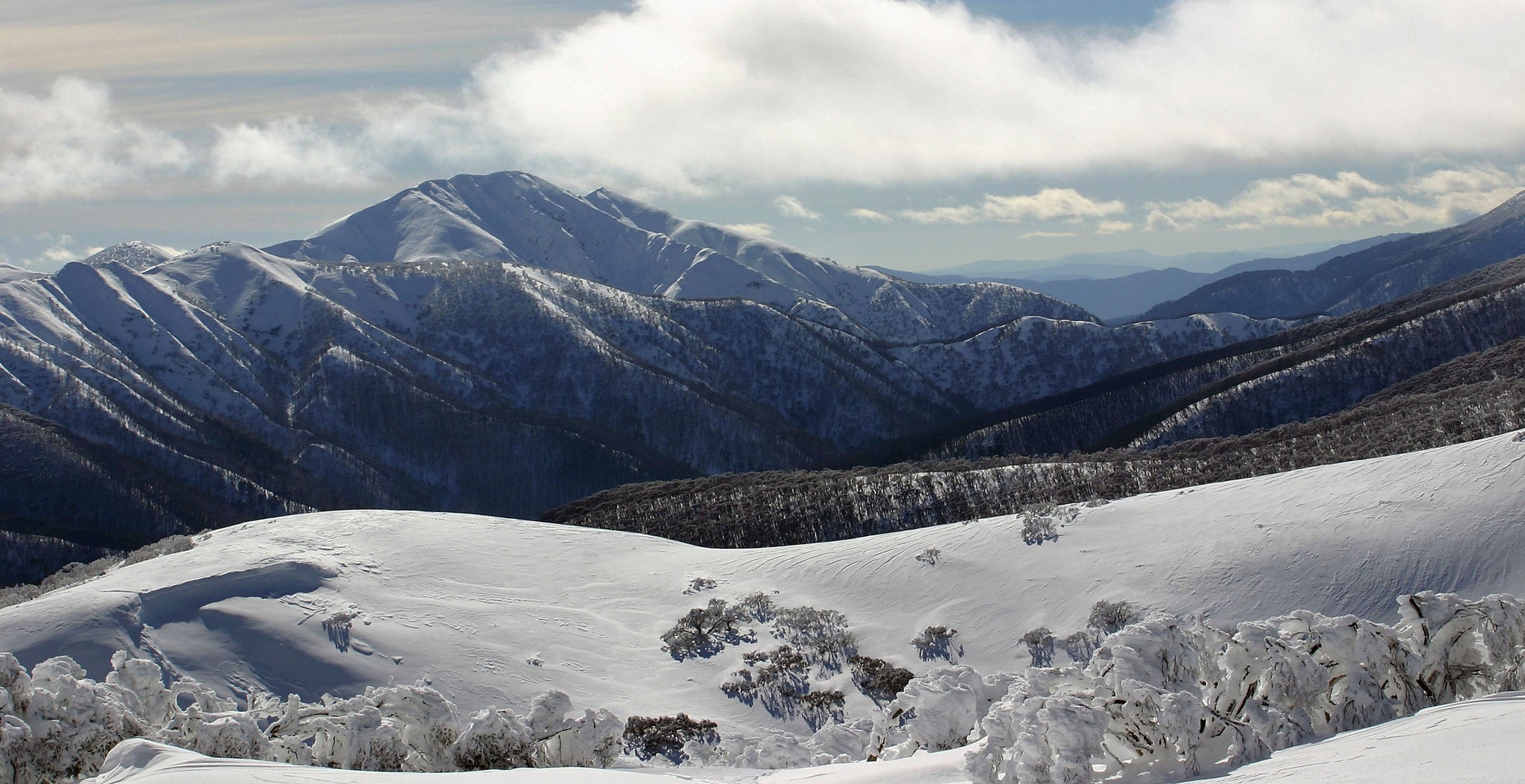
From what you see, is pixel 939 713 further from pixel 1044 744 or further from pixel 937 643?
pixel 937 643

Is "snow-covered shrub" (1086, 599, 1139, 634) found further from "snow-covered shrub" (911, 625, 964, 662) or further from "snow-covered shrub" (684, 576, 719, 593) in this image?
"snow-covered shrub" (684, 576, 719, 593)

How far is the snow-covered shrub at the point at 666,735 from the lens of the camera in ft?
92.6

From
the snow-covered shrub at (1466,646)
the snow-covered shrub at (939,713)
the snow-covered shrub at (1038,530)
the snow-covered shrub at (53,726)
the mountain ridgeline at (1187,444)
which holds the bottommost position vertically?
the mountain ridgeline at (1187,444)

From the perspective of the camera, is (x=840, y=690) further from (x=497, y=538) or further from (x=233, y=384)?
(x=233, y=384)

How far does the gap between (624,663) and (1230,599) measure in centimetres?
2104

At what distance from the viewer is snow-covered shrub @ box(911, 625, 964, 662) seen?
35.0 metres

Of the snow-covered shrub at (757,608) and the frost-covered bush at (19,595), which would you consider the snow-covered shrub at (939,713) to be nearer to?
the snow-covered shrub at (757,608)

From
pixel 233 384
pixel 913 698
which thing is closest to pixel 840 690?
pixel 913 698

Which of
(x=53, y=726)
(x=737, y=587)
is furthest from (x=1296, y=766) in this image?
(x=737, y=587)

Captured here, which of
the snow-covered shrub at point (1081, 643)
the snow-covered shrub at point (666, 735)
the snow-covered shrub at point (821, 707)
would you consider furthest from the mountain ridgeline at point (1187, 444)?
the snow-covered shrub at point (666, 735)

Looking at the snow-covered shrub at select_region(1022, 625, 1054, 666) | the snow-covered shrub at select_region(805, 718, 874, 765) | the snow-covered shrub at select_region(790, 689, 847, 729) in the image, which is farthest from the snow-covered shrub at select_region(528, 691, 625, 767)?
the snow-covered shrub at select_region(1022, 625, 1054, 666)

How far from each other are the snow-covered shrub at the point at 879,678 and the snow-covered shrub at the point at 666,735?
5492 mm

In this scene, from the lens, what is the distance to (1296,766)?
14.0 meters

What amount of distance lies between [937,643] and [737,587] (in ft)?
32.4
